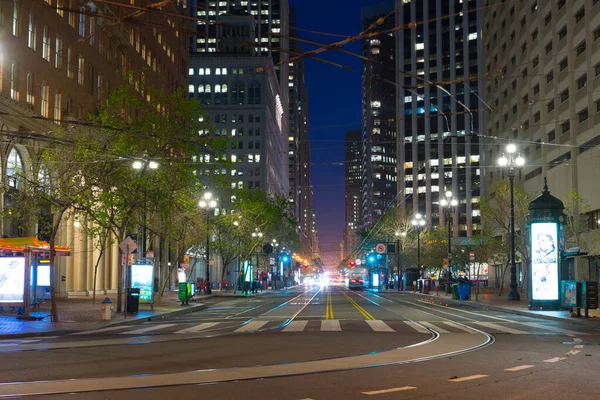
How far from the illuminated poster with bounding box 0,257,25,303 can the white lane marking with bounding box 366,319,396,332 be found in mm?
14429

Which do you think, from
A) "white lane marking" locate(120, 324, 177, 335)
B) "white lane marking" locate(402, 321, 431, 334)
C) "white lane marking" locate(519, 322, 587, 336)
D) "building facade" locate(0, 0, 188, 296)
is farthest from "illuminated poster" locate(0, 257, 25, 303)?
"white lane marking" locate(519, 322, 587, 336)

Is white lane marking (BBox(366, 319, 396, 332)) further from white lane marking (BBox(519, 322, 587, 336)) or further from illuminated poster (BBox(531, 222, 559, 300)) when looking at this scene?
illuminated poster (BBox(531, 222, 559, 300))

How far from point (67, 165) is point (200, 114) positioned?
12.2 meters

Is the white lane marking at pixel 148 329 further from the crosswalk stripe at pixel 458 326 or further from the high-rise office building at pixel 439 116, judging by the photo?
the high-rise office building at pixel 439 116

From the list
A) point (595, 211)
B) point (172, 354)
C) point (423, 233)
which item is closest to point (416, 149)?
point (423, 233)

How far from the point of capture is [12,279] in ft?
98.9

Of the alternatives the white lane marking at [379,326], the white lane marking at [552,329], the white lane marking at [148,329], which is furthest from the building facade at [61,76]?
the white lane marking at [552,329]

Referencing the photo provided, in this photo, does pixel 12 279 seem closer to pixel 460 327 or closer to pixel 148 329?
pixel 148 329

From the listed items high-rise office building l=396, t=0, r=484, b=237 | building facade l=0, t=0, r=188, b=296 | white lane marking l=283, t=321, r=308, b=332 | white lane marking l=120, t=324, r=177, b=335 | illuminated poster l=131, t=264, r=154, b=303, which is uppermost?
high-rise office building l=396, t=0, r=484, b=237

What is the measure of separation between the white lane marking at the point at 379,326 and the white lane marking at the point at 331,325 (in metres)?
1.15

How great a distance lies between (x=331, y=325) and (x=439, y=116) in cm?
14589

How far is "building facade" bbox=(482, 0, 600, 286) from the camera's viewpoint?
6019cm

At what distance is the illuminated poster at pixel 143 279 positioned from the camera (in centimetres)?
3919

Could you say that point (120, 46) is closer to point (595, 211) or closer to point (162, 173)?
point (162, 173)
